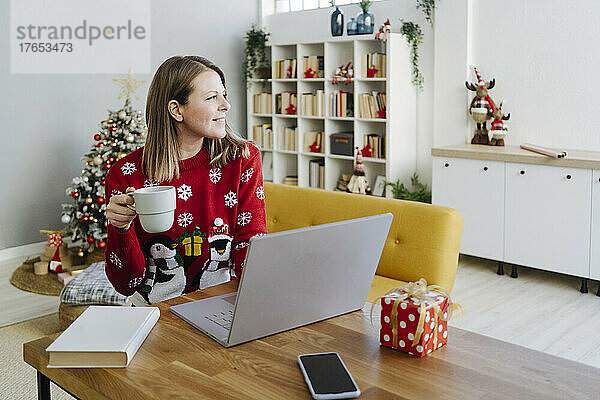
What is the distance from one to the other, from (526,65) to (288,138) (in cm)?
229

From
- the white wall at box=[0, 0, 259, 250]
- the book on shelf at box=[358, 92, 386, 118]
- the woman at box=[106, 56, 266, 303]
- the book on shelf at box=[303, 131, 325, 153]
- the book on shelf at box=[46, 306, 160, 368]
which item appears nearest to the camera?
the book on shelf at box=[46, 306, 160, 368]

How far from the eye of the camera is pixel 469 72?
494 cm

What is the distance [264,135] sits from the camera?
634cm

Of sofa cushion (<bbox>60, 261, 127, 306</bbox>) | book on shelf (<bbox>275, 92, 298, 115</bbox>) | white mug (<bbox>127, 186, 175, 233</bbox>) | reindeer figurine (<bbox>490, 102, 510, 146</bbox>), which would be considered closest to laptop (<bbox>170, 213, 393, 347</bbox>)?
white mug (<bbox>127, 186, 175, 233</bbox>)

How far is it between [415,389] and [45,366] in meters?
0.73

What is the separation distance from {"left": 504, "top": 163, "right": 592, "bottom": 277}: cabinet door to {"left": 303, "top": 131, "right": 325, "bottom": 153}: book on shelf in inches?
80.6

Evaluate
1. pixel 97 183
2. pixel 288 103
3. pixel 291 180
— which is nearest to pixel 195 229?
pixel 97 183

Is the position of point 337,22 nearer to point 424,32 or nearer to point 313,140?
point 424,32

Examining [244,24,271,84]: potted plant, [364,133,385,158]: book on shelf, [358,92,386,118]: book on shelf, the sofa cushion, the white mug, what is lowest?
the sofa cushion

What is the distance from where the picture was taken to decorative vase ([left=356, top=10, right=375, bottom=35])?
17.5 feet

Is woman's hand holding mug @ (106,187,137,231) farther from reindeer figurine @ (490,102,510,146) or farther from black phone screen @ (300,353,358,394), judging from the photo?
Result: reindeer figurine @ (490,102,510,146)

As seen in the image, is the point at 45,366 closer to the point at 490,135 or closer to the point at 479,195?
the point at 479,195

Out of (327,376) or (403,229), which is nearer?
(327,376)

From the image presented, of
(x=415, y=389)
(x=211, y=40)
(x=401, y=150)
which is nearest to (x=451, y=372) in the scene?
(x=415, y=389)
